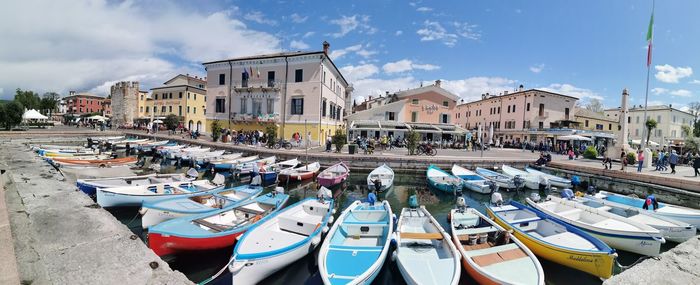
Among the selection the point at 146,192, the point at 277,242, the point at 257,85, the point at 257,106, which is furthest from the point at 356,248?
the point at 257,85

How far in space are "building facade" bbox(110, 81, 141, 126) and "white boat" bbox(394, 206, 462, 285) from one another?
64.5 m

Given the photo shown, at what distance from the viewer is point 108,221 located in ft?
13.7

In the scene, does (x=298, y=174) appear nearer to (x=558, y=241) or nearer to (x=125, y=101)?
(x=558, y=241)

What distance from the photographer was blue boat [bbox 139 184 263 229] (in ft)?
27.3

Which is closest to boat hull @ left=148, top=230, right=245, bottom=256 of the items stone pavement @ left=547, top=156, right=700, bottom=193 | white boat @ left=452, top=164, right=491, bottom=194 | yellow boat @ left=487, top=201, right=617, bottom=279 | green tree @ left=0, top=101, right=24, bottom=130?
yellow boat @ left=487, top=201, right=617, bottom=279

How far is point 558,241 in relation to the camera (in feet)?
25.7

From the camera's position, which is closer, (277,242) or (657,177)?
(277,242)

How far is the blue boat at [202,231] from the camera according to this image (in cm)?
675

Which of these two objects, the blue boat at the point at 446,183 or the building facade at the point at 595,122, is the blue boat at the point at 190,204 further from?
the building facade at the point at 595,122

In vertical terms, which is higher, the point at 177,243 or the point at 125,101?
the point at 125,101

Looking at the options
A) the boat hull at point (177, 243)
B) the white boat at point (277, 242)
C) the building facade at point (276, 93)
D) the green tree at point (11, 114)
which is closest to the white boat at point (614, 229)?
the white boat at point (277, 242)

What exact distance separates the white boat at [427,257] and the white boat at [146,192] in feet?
26.2

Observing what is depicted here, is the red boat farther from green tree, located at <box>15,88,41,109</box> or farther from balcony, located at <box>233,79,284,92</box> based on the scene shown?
green tree, located at <box>15,88,41,109</box>

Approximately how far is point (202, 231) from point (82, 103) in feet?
340
